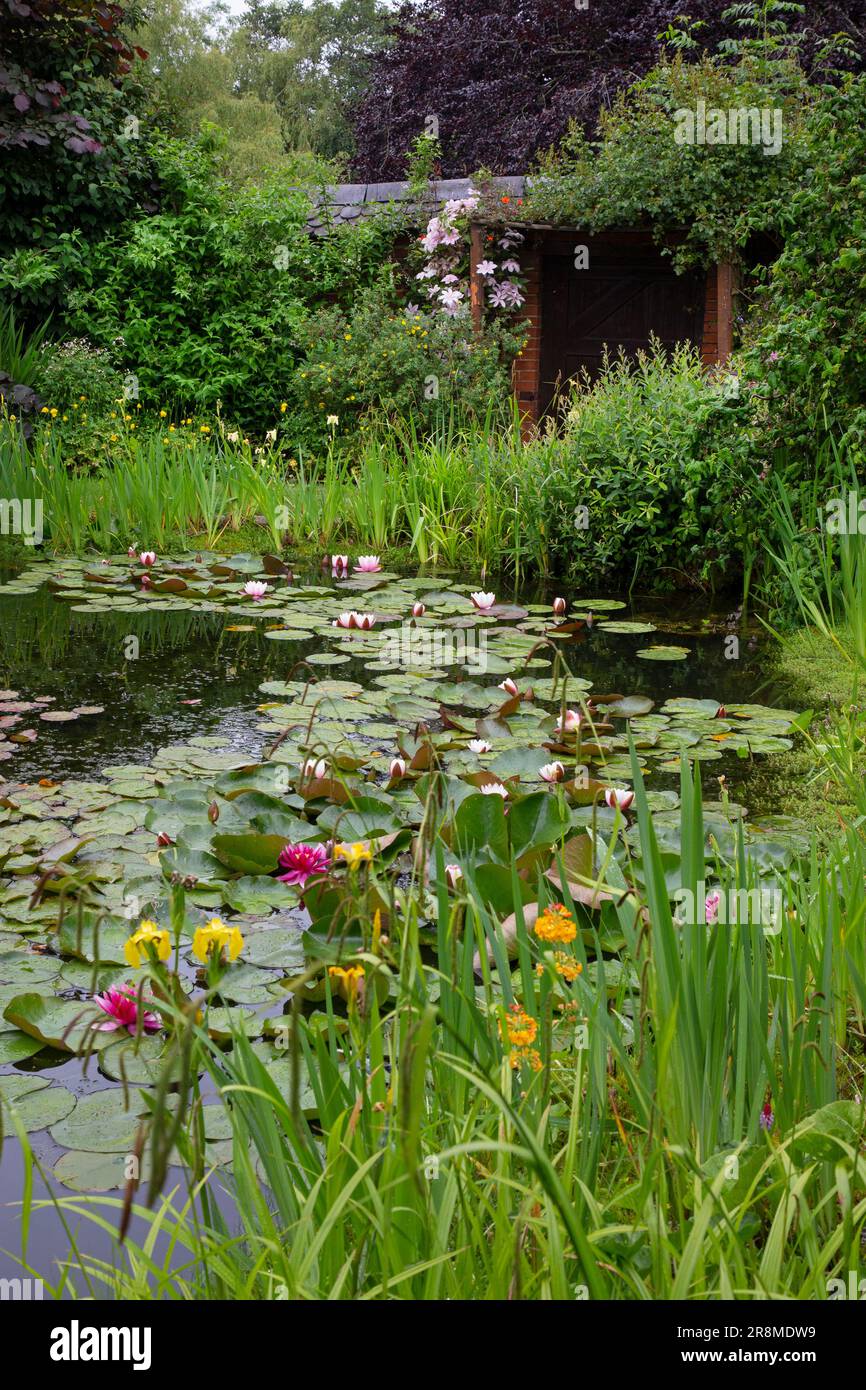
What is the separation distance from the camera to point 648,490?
5742 mm

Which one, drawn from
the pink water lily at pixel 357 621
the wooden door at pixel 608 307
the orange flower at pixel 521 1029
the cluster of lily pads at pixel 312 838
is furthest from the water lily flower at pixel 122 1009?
the wooden door at pixel 608 307

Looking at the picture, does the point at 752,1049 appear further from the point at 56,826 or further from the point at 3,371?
the point at 3,371

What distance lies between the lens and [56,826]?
2.77m

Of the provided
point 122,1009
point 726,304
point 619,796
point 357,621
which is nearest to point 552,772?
point 619,796

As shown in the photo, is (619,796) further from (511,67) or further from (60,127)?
(511,67)

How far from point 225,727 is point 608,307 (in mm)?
9430

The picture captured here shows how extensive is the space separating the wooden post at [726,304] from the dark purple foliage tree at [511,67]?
7.14m

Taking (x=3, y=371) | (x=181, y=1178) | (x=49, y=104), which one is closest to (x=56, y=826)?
(x=181, y=1178)

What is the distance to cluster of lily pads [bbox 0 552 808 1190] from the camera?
1.77 meters

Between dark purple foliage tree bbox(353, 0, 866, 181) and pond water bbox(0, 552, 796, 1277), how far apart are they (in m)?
13.9

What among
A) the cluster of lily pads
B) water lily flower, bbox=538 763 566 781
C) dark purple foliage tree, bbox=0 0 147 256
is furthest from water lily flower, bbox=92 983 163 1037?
dark purple foliage tree, bbox=0 0 147 256
